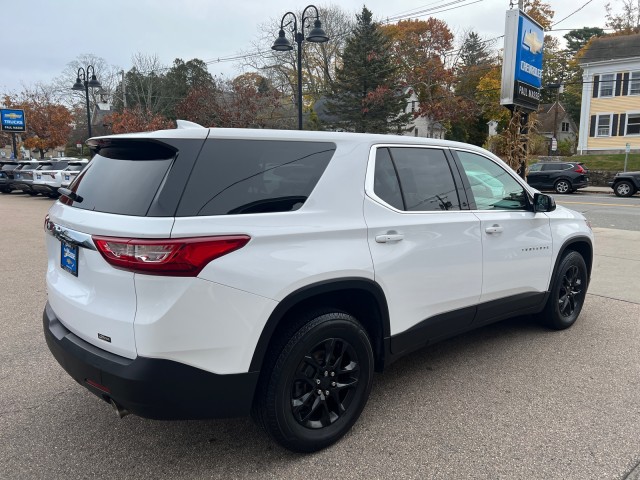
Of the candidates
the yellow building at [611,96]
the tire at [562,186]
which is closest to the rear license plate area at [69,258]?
the tire at [562,186]

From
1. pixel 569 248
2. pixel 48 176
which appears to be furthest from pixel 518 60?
pixel 48 176

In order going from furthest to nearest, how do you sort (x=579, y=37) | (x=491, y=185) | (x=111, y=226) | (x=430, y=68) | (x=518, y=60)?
1. (x=579, y=37)
2. (x=430, y=68)
3. (x=518, y=60)
4. (x=491, y=185)
5. (x=111, y=226)

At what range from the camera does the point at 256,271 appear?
2.37 meters

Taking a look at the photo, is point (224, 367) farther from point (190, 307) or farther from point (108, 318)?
point (108, 318)

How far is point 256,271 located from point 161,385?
2.21 feet

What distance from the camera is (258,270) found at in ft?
7.80

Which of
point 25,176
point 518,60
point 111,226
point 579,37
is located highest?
point 579,37

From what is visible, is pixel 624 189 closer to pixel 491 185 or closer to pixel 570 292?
pixel 570 292

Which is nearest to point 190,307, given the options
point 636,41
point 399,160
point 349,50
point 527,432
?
point 399,160

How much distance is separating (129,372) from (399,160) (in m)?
2.07

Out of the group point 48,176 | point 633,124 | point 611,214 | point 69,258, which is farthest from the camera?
→ point 633,124

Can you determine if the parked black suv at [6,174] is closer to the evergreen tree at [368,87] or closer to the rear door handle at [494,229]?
the evergreen tree at [368,87]

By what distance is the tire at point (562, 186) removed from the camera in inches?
941

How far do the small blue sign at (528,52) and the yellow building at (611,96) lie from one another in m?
28.9
